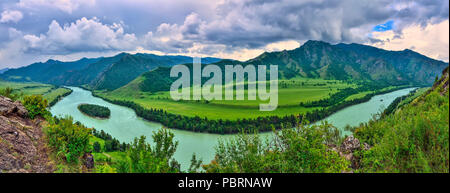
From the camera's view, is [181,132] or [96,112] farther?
[96,112]

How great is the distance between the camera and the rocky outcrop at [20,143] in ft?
41.3

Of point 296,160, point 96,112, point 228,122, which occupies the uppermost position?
point 296,160

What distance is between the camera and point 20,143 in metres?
14.5

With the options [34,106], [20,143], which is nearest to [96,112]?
[34,106]

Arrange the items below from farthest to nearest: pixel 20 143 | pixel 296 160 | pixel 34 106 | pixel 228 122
Answer: 1. pixel 228 122
2. pixel 34 106
3. pixel 20 143
4. pixel 296 160

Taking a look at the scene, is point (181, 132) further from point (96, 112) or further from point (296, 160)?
point (296, 160)

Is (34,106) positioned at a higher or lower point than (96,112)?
higher

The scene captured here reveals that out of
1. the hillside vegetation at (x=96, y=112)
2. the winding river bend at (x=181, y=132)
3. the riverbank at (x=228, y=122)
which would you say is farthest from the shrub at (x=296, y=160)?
the hillside vegetation at (x=96, y=112)

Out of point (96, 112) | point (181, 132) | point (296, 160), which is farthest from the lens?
point (96, 112)

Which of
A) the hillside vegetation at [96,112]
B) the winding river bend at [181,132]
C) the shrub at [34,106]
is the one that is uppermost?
the shrub at [34,106]

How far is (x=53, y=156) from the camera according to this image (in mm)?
14984

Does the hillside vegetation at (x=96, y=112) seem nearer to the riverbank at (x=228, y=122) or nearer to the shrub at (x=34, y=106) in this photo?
the riverbank at (x=228, y=122)
